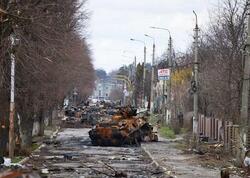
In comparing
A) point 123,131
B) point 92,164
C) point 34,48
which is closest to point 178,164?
point 92,164

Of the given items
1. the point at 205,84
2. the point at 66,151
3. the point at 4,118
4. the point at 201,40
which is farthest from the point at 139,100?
the point at 4,118

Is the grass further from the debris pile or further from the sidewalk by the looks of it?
the sidewalk

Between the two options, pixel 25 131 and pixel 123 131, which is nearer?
pixel 25 131

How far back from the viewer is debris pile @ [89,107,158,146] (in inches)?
1667

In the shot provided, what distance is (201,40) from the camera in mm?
57688

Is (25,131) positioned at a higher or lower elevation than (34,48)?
lower

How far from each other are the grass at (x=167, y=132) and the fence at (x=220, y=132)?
2601 mm

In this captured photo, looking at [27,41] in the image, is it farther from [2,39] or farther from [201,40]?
[201,40]

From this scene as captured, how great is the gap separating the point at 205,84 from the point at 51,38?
24.8 m

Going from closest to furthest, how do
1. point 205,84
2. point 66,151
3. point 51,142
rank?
point 66,151 → point 51,142 → point 205,84

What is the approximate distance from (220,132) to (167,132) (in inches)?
596

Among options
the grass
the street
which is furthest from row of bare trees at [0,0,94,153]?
the grass

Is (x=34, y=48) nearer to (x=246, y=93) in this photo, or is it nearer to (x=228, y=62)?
(x=246, y=93)

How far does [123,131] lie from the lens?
142 ft
